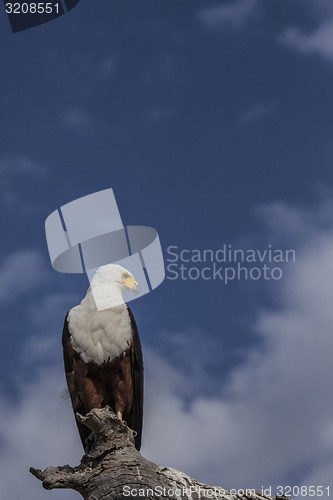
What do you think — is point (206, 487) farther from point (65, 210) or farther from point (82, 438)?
point (65, 210)

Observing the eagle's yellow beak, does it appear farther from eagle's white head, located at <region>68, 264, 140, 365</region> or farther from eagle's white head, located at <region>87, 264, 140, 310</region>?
eagle's white head, located at <region>68, 264, 140, 365</region>

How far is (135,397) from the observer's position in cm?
967

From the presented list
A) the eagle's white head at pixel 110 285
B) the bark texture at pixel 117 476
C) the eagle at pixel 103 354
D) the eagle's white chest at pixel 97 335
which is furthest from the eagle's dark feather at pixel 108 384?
the bark texture at pixel 117 476

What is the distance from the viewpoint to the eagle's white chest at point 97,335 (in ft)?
Result: 31.1

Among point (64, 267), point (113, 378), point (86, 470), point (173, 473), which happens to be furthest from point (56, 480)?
point (64, 267)

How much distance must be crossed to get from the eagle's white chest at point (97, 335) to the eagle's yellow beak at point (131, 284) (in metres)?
0.38

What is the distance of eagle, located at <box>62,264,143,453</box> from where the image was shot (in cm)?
A: 948

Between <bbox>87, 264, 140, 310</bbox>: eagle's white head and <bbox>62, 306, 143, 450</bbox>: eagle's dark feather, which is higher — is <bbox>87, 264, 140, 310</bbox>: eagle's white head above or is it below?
above

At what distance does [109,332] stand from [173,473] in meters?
2.85

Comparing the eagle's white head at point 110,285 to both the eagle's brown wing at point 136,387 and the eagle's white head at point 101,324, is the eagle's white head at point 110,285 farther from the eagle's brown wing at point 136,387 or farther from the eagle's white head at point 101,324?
the eagle's brown wing at point 136,387

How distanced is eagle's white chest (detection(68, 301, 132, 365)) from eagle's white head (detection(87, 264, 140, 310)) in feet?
0.40

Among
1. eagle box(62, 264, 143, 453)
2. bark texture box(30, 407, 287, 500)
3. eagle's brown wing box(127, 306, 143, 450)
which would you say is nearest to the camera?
bark texture box(30, 407, 287, 500)

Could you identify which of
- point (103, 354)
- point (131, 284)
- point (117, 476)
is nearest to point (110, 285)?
point (131, 284)

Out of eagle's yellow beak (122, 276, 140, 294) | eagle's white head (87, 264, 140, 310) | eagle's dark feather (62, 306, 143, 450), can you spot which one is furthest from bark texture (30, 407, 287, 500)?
eagle's yellow beak (122, 276, 140, 294)
